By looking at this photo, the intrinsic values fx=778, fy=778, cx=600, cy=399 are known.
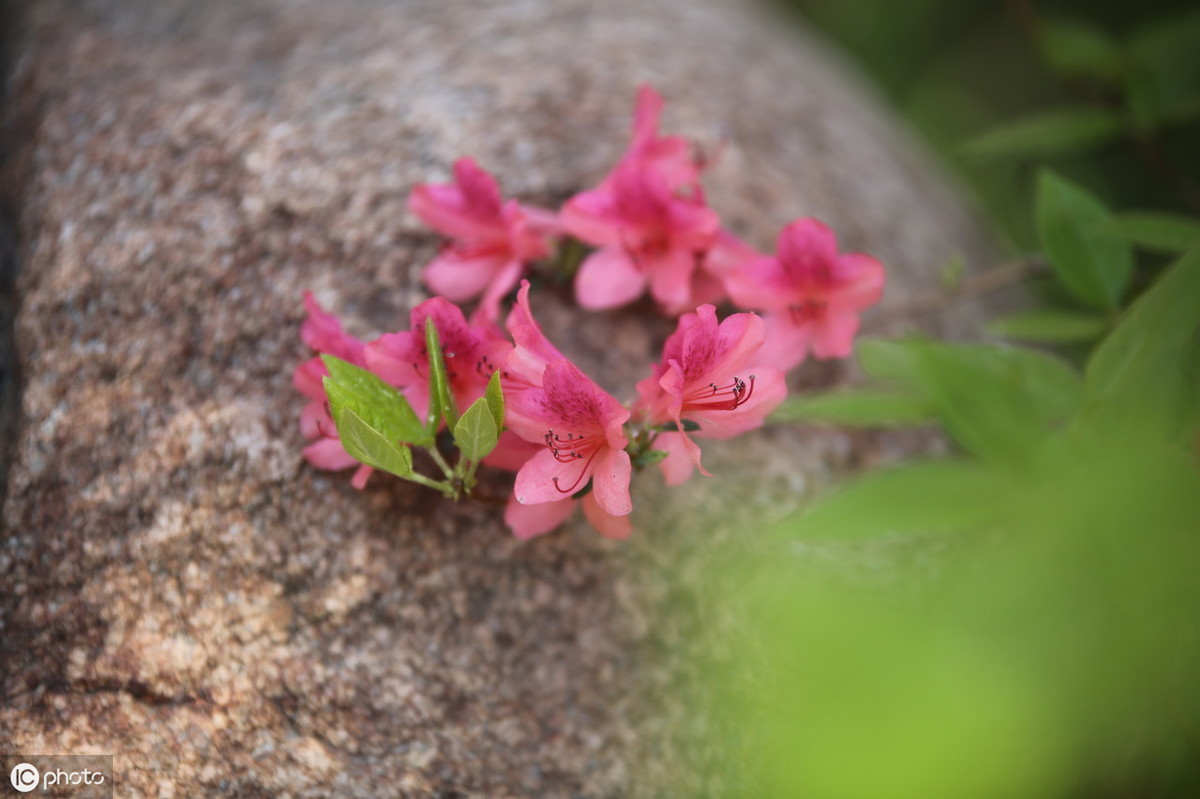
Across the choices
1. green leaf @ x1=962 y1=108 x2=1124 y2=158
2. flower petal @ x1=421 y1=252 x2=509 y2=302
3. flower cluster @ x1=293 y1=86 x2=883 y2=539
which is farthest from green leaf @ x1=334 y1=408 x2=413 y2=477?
green leaf @ x1=962 y1=108 x2=1124 y2=158

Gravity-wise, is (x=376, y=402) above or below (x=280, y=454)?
above

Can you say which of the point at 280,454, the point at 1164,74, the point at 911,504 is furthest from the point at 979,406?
the point at 1164,74

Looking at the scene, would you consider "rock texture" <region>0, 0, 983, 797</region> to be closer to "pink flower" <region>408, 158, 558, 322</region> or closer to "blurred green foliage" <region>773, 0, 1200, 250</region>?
"pink flower" <region>408, 158, 558, 322</region>

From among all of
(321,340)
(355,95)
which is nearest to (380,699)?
(321,340)

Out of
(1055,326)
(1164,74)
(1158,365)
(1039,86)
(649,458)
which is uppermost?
(1158,365)

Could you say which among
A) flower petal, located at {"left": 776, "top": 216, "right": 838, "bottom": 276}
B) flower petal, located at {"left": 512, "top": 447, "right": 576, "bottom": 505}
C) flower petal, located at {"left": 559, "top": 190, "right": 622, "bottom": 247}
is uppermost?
flower petal, located at {"left": 559, "top": 190, "right": 622, "bottom": 247}

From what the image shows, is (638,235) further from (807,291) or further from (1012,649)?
(1012,649)

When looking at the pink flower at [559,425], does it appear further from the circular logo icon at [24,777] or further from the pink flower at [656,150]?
the circular logo icon at [24,777]
